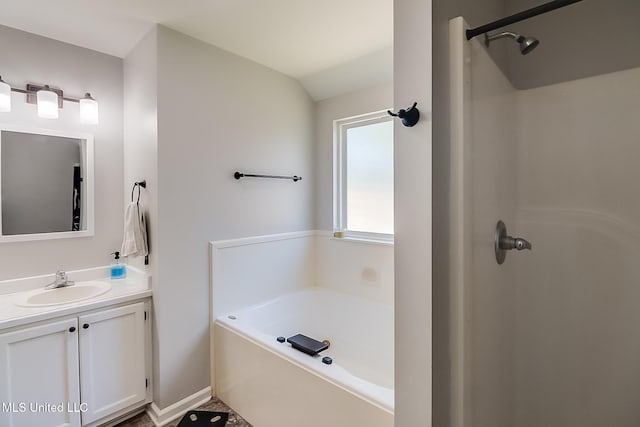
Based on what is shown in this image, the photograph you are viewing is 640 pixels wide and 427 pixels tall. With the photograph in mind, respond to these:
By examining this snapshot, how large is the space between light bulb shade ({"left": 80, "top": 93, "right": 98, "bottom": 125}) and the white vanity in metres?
1.06

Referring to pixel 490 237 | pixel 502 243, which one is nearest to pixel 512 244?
pixel 502 243

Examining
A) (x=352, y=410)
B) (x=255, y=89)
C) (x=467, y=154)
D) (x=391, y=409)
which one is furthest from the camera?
(x=255, y=89)

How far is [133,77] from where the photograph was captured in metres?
2.13

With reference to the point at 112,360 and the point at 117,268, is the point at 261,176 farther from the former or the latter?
the point at 112,360

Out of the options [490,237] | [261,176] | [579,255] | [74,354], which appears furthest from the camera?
[261,176]

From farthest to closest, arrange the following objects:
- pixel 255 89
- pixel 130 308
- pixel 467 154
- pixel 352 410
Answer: pixel 255 89
pixel 130 308
pixel 352 410
pixel 467 154

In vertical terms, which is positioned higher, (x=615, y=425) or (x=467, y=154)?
(x=467, y=154)

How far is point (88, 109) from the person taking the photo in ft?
A: 6.62

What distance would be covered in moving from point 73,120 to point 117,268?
3.53ft

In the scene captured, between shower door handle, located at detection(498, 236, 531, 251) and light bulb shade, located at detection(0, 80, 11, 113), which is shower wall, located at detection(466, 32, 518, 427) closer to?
shower door handle, located at detection(498, 236, 531, 251)

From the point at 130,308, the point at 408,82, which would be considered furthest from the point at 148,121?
the point at 408,82

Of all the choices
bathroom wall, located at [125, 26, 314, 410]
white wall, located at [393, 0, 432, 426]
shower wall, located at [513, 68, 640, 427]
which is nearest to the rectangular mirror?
bathroom wall, located at [125, 26, 314, 410]

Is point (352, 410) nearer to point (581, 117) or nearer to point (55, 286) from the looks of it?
point (581, 117)

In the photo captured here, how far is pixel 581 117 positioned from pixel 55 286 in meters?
3.16
